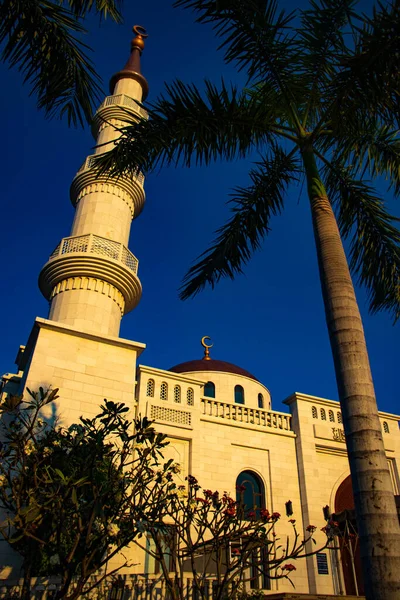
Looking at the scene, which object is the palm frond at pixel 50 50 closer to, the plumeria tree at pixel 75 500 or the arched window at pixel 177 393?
the plumeria tree at pixel 75 500

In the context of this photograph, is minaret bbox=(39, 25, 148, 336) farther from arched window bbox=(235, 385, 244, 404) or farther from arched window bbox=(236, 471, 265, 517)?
arched window bbox=(235, 385, 244, 404)

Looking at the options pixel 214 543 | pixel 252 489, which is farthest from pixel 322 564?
pixel 214 543

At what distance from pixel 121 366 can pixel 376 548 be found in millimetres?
9030

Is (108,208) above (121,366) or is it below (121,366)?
above

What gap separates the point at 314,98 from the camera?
27.3 ft

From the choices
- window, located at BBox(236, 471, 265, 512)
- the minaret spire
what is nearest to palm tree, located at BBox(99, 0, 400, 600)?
window, located at BBox(236, 471, 265, 512)

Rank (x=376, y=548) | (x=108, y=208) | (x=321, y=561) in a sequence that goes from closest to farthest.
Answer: (x=376, y=548) < (x=321, y=561) < (x=108, y=208)

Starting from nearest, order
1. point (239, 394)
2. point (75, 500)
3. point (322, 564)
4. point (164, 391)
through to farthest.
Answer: point (75, 500), point (322, 564), point (164, 391), point (239, 394)

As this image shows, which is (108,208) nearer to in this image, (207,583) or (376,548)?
(207,583)

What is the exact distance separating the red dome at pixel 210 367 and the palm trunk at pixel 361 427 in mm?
16715

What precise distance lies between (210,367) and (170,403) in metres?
9.23

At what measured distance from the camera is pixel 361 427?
5.72 metres

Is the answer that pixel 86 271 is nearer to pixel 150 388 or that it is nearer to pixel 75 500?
pixel 150 388

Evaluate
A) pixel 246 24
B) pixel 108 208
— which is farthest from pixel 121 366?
pixel 246 24
